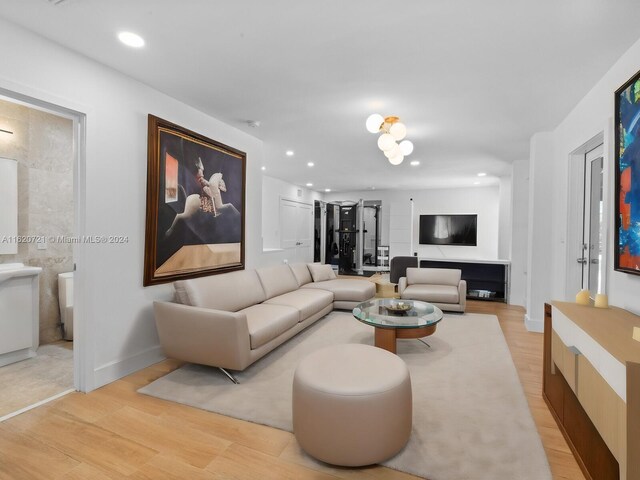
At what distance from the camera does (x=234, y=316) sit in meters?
2.53

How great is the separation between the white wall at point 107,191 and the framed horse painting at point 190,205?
0.10 m

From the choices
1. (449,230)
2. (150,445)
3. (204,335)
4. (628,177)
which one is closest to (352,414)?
(150,445)

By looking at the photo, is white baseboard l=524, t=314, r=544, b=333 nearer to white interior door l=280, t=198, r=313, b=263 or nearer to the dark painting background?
the dark painting background

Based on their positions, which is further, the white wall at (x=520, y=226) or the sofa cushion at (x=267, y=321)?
the white wall at (x=520, y=226)

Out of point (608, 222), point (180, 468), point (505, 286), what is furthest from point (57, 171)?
point (505, 286)

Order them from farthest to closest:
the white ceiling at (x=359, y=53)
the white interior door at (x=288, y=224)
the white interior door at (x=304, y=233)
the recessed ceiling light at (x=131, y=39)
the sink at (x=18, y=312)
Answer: the white interior door at (x=304, y=233), the white interior door at (x=288, y=224), the sink at (x=18, y=312), the recessed ceiling light at (x=131, y=39), the white ceiling at (x=359, y=53)

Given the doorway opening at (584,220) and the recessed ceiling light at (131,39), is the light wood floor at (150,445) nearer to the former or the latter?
the doorway opening at (584,220)

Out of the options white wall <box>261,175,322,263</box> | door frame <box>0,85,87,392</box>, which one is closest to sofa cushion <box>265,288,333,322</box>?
door frame <box>0,85,87,392</box>

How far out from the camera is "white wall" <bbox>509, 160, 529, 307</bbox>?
216 inches

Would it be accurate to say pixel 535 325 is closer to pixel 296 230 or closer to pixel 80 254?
pixel 80 254

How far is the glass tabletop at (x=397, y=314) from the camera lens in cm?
307

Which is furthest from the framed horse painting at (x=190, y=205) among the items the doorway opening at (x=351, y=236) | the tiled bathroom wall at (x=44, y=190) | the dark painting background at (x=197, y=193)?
the doorway opening at (x=351, y=236)

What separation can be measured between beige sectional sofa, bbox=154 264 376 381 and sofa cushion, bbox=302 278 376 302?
0.34 m

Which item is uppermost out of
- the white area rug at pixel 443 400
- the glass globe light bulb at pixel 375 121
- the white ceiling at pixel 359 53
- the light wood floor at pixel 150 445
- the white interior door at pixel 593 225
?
the white ceiling at pixel 359 53
